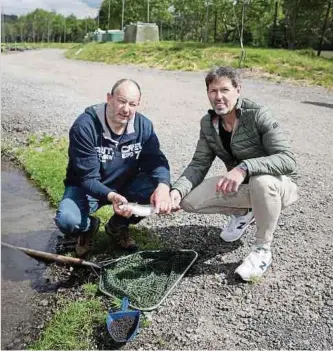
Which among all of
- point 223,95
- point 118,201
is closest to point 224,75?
point 223,95

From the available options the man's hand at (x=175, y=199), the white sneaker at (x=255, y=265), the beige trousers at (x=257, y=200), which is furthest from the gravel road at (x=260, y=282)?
the man's hand at (x=175, y=199)

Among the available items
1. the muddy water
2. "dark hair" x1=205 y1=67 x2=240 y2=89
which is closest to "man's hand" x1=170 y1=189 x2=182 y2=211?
"dark hair" x1=205 y1=67 x2=240 y2=89

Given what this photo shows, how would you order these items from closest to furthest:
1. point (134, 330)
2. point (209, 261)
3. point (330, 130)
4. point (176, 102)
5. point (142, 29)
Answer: point (134, 330) → point (209, 261) → point (330, 130) → point (176, 102) → point (142, 29)

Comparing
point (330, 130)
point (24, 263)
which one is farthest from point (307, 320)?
point (330, 130)

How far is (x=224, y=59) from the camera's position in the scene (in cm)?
1864

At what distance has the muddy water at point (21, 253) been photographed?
10.4ft

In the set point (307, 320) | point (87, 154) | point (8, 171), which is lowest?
point (8, 171)

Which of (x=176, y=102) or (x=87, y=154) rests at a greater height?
(x=87, y=154)

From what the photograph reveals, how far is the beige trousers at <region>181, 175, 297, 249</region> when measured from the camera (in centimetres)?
338

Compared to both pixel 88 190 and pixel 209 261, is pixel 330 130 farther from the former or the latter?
pixel 88 190

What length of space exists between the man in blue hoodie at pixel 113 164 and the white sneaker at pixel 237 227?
83 centimetres

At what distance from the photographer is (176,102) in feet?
38.3

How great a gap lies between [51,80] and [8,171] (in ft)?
34.2

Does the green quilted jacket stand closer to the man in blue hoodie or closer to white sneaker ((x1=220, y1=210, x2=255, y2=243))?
the man in blue hoodie
